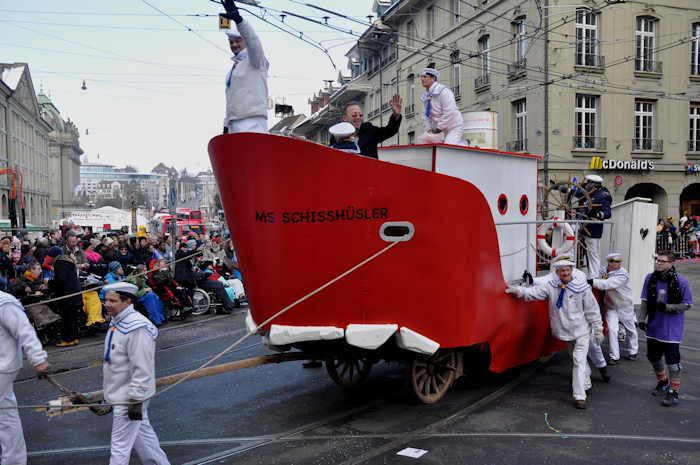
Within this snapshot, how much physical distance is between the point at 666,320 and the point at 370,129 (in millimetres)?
4018

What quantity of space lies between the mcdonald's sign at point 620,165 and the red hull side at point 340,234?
2151cm

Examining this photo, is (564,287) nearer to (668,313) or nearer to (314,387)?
(668,313)

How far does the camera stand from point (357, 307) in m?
5.60

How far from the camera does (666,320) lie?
6891 millimetres

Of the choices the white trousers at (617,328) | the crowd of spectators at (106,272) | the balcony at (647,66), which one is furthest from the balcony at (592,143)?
the white trousers at (617,328)

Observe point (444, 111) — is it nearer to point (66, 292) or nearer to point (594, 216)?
point (594, 216)

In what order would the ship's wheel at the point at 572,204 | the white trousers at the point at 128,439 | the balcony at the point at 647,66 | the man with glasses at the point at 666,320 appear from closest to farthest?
the white trousers at the point at 128,439, the man with glasses at the point at 666,320, the ship's wheel at the point at 572,204, the balcony at the point at 647,66

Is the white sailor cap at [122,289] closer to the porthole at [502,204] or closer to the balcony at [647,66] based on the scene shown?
the porthole at [502,204]

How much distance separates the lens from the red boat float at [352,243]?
5422 mm

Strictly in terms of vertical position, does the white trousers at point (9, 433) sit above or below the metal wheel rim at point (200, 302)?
above

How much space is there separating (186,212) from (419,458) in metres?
61.1

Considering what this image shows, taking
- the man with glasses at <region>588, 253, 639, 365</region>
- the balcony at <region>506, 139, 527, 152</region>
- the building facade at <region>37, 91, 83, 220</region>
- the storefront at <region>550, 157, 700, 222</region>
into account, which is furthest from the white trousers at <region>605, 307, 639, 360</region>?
the building facade at <region>37, 91, 83, 220</region>

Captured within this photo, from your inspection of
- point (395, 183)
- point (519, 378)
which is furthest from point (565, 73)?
point (395, 183)

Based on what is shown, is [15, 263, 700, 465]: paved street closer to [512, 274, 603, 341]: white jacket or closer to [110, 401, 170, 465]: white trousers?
[110, 401, 170, 465]: white trousers
